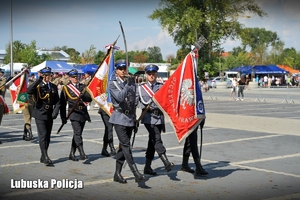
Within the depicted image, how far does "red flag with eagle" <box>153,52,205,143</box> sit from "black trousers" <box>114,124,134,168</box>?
2.52ft

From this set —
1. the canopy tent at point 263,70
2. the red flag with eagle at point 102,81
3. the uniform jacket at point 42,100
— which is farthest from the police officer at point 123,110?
the canopy tent at point 263,70

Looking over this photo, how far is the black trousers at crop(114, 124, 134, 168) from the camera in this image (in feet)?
27.3

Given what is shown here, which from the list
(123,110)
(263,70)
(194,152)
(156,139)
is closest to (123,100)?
(123,110)

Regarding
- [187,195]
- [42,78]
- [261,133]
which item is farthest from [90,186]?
[261,133]

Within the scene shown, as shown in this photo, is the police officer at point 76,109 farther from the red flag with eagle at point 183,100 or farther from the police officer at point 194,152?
the red flag with eagle at point 183,100

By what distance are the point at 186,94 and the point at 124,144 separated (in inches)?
52.1

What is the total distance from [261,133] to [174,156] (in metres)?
5.06

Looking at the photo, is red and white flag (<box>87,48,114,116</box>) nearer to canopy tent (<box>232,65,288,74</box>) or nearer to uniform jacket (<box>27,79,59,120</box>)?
uniform jacket (<box>27,79,59,120</box>)

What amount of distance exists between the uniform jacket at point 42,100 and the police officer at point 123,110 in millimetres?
2384

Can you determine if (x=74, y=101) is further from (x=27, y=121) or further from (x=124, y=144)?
(x=27, y=121)

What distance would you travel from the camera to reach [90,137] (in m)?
15.1

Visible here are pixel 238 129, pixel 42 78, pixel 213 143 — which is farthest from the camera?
pixel 238 129

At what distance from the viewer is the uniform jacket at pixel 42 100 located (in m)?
10.4

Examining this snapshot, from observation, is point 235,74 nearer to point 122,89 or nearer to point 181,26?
point 181,26
